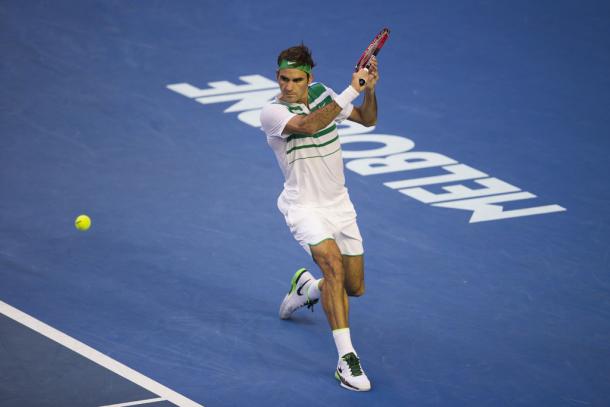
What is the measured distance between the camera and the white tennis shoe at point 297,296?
9672 millimetres

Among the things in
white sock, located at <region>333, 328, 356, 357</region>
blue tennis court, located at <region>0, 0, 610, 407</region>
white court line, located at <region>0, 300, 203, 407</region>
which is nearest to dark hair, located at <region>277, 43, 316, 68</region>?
white sock, located at <region>333, 328, 356, 357</region>

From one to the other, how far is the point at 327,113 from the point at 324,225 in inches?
35.6

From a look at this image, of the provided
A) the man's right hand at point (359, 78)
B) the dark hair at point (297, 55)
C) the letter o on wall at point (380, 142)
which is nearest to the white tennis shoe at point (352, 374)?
the man's right hand at point (359, 78)

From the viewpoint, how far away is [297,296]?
969cm

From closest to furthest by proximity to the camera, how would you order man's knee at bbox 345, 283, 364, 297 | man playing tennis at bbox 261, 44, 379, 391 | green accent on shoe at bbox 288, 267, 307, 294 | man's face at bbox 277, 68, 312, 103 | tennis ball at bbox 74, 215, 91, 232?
man playing tennis at bbox 261, 44, 379, 391 < man's face at bbox 277, 68, 312, 103 < man's knee at bbox 345, 283, 364, 297 < green accent on shoe at bbox 288, 267, 307, 294 < tennis ball at bbox 74, 215, 91, 232

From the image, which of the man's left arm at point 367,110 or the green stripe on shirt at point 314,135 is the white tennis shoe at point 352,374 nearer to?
the green stripe on shirt at point 314,135

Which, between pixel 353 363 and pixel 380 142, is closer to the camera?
pixel 353 363

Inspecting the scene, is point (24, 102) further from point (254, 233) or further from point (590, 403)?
point (590, 403)

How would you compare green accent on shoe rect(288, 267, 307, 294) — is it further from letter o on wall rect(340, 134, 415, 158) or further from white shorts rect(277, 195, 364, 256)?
letter o on wall rect(340, 134, 415, 158)

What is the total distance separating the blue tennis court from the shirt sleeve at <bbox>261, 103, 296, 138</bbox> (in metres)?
1.68

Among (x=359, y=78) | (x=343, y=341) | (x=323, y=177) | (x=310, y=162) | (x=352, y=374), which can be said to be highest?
(x=359, y=78)

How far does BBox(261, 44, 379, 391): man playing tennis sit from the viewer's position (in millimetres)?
8734

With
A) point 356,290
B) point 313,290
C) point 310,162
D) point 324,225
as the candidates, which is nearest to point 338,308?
point 356,290

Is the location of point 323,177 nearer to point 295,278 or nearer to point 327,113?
point 327,113
